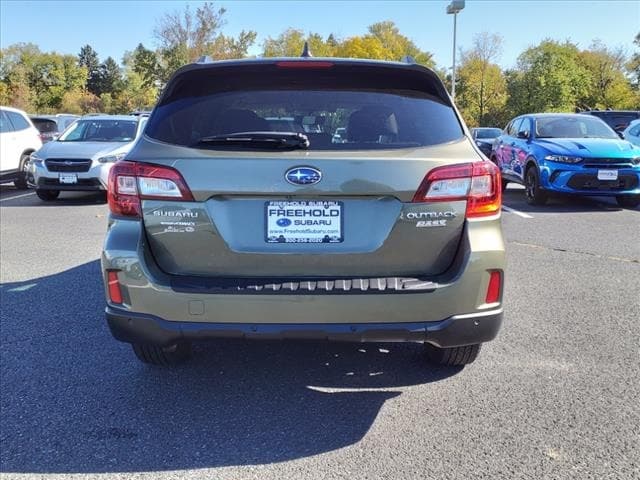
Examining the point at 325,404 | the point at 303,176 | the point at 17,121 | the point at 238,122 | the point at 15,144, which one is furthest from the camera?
the point at 17,121

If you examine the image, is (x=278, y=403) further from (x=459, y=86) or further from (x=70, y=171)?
(x=459, y=86)

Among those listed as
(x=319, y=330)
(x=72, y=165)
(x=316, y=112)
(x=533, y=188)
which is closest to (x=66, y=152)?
(x=72, y=165)

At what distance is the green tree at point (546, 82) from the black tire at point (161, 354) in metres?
48.8

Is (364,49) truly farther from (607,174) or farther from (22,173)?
(607,174)

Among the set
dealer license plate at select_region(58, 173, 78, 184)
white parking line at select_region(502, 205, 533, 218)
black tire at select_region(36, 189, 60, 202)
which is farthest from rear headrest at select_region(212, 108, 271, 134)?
black tire at select_region(36, 189, 60, 202)

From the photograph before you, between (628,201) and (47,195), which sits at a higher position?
(47,195)

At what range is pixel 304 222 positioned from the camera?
269 cm

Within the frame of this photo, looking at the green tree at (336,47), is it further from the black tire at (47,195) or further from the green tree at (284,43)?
the black tire at (47,195)

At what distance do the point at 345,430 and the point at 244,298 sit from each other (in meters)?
0.85

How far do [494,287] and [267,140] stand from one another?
128 centimetres

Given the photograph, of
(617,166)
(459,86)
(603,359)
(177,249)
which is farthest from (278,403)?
(459,86)

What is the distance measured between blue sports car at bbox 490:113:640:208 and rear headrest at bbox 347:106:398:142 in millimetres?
7854

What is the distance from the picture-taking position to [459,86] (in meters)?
57.7

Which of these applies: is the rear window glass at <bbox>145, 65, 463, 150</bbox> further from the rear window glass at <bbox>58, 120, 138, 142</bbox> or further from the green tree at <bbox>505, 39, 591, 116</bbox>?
the green tree at <bbox>505, 39, 591, 116</bbox>
